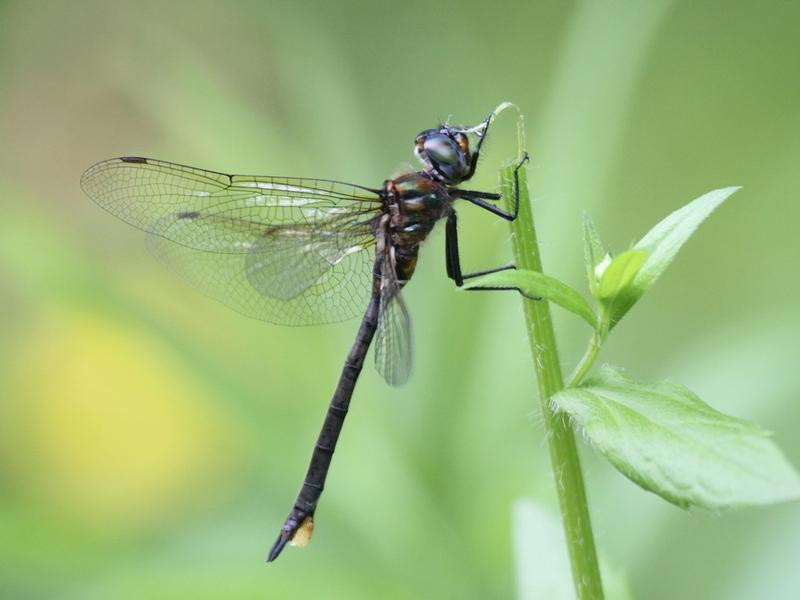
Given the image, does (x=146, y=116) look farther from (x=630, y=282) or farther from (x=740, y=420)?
(x=740, y=420)

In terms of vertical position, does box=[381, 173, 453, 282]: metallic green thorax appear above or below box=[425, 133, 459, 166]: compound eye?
below

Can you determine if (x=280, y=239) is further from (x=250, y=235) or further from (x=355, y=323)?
(x=355, y=323)

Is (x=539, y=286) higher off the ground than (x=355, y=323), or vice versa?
(x=355, y=323)

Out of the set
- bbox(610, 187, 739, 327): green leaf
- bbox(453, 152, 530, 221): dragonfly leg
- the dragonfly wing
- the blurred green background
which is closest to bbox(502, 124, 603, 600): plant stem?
bbox(453, 152, 530, 221): dragonfly leg

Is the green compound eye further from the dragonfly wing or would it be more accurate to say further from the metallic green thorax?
the dragonfly wing

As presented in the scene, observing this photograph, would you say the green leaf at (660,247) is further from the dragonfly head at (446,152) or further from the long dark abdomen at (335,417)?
the long dark abdomen at (335,417)

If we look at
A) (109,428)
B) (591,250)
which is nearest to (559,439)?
(591,250)
